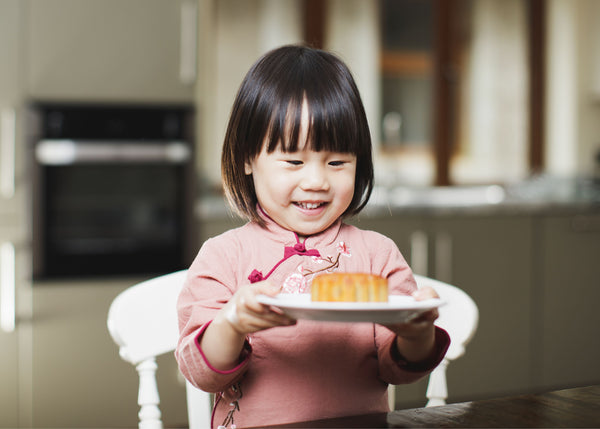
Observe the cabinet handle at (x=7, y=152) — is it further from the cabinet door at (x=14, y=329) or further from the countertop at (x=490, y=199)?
the countertop at (x=490, y=199)

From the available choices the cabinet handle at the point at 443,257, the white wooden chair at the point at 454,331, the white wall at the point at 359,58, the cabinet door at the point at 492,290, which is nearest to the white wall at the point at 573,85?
the white wall at the point at 359,58

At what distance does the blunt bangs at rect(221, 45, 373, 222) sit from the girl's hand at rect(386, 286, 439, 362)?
0.83ft

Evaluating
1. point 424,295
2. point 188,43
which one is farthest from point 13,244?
point 424,295

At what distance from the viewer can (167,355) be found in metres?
2.48

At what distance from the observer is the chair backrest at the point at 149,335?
1065 millimetres

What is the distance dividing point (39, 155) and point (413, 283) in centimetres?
173

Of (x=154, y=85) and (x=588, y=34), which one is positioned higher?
(x=588, y=34)

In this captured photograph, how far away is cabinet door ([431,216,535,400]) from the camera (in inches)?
118

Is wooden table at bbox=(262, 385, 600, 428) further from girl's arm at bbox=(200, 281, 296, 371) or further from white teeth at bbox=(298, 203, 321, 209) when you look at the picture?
white teeth at bbox=(298, 203, 321, 209)

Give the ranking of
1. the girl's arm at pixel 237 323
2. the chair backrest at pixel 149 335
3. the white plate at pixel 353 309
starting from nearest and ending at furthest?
the white plate at pixel 353 309
the girl's arm at pixel 237 323
the chair backrest at pixel 149 335

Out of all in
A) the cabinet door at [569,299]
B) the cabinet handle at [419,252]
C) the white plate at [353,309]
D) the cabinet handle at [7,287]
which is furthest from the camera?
the cabinet door at [569,299]

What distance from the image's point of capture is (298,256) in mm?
998

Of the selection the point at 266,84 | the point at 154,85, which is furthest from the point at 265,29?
the point at 266,84

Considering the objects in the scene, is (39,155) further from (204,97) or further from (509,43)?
(509,43)
